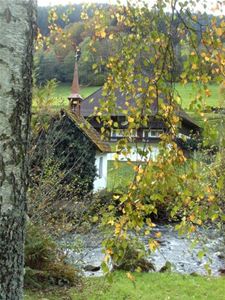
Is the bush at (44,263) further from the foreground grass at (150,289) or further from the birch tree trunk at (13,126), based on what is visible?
the birch tree trunk at (13,126)

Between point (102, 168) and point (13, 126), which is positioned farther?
point (102, 168)

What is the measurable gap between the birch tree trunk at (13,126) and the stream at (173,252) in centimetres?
516

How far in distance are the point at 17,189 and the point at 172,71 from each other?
1.24 metres

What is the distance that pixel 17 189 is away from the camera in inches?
55.1

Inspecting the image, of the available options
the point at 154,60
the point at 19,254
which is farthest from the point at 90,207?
the point at 19,254

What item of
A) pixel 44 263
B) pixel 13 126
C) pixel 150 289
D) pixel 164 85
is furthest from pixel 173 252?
pixel 13 126

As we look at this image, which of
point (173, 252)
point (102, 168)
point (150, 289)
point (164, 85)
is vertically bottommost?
point (173, 252)

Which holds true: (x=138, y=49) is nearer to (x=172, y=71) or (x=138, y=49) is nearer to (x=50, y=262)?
(x=172, y=71)

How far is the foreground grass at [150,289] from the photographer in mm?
6273

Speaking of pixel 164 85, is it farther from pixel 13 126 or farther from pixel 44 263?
pixel 44 263

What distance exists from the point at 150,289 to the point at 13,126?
6409 millimetres

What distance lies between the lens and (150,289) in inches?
285

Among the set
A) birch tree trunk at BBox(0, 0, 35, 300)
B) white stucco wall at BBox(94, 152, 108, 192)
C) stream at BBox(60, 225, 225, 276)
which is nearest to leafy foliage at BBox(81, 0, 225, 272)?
birch tree trunk at BBox(0, 0, 35, 300)

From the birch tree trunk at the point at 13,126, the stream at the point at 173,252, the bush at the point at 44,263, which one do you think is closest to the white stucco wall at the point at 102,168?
the stream at the point at 173,252
